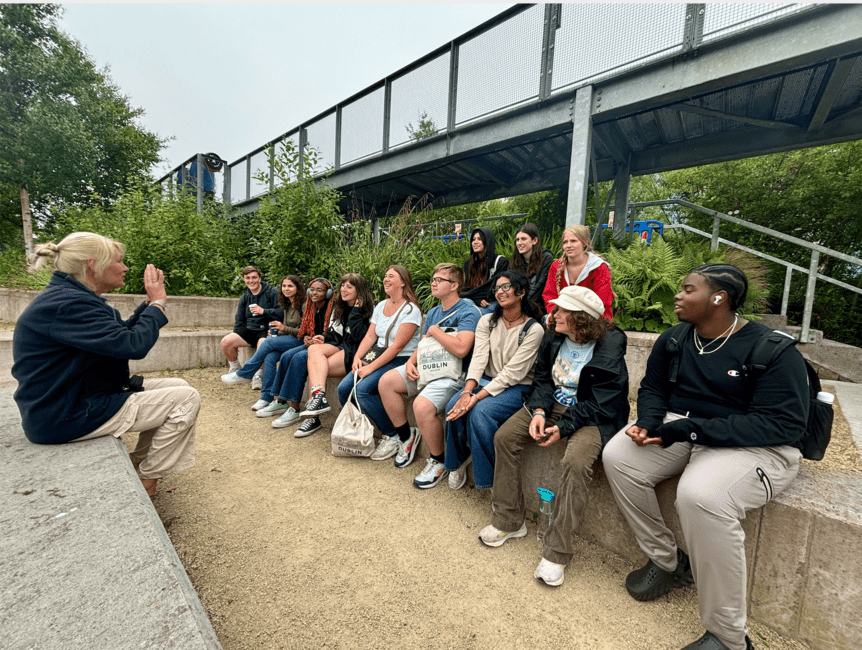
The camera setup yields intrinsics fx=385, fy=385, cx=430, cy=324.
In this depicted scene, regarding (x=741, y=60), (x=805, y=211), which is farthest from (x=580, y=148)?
(x=805, y=211)

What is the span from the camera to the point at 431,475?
2926mm

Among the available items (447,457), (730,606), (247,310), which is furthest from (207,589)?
(247,310)

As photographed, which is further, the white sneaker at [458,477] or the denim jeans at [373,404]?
the denim jeans at [373,404]

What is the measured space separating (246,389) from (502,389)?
13.0ft

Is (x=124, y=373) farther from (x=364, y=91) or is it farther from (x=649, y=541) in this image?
(x=364, y=91)

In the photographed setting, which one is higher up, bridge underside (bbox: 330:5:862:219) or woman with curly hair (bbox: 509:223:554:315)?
bridge underside (bbox: 330:5:862:219)

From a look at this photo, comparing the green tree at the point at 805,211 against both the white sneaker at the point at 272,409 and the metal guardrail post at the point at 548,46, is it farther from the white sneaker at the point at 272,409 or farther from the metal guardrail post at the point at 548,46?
the white sneaker at the point at 272,409

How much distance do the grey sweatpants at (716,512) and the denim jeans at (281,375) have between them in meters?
3.36

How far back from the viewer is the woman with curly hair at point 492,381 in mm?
2551

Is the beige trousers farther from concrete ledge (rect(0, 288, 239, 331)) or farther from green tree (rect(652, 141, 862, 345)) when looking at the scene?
green tree (rect(652, 141, 862, 345))

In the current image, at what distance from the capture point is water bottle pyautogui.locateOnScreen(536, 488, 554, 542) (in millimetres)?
2281

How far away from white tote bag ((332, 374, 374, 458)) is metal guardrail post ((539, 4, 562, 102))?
4.96 metres

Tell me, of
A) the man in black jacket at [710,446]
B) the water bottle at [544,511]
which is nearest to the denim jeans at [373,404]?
the water bottle at [544,511]

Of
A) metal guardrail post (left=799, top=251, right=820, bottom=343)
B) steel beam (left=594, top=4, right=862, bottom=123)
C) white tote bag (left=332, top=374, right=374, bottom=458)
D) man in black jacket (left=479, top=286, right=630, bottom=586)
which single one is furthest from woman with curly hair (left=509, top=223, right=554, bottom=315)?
metal guardrail post (left=799, top=251, right=820, bottom=343)
